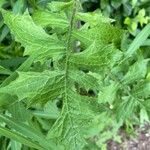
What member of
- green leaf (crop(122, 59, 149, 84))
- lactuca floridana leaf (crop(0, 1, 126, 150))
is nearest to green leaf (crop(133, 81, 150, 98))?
green leaf (crop(122, 59, 149, 84))

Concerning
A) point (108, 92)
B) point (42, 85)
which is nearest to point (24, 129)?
point (108, 92)

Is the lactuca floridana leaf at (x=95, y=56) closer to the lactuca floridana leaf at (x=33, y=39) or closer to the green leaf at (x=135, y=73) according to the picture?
the lactuca floridana leaf at (x=33, y=39)

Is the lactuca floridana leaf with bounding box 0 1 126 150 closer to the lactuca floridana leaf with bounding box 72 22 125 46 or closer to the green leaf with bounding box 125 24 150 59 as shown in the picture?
the lactuca floridana leaf with bounding box 72 22 125 46

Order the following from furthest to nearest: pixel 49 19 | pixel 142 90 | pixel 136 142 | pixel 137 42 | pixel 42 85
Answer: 1. pixel 136 142
2. pixel 137 42
3. pixel 142 90
4. pixel 49 19
5. pixel 42 85

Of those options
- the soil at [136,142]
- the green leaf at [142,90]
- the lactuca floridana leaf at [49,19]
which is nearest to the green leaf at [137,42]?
the green leaf at [142,90]

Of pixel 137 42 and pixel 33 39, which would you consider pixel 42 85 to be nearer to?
pixel 33 39
